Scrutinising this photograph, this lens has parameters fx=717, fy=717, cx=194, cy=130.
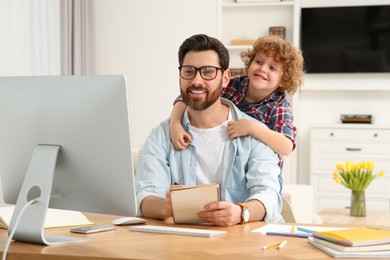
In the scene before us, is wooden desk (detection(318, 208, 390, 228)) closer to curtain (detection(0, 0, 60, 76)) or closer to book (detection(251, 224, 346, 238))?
book (detection(251, 224, 346, 238))

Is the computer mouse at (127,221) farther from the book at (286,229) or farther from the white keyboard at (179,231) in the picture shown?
the book at (286,229)

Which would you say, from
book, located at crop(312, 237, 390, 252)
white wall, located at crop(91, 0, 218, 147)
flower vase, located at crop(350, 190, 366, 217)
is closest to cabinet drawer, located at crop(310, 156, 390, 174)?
white wall, located at crop(91, 0, 218, 147)

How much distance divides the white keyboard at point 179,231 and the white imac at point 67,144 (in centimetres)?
16

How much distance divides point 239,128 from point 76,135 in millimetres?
744

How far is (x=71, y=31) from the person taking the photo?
6.46 meters

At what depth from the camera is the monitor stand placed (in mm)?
1880

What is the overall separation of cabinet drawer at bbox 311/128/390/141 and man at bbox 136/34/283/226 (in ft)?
12.9

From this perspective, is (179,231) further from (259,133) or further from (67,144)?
(259,133)

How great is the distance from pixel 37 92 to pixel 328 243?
2.82 feet

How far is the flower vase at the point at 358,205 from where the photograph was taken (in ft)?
15.5

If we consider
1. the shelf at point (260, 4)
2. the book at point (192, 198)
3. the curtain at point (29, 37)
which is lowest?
the book at point (192, 198)

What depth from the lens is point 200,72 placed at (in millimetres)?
2418

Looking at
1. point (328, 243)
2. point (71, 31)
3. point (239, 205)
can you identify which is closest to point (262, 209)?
point (239, 205)

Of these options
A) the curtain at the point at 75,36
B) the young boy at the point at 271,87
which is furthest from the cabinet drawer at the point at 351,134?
the young boy at the point at 271,87
